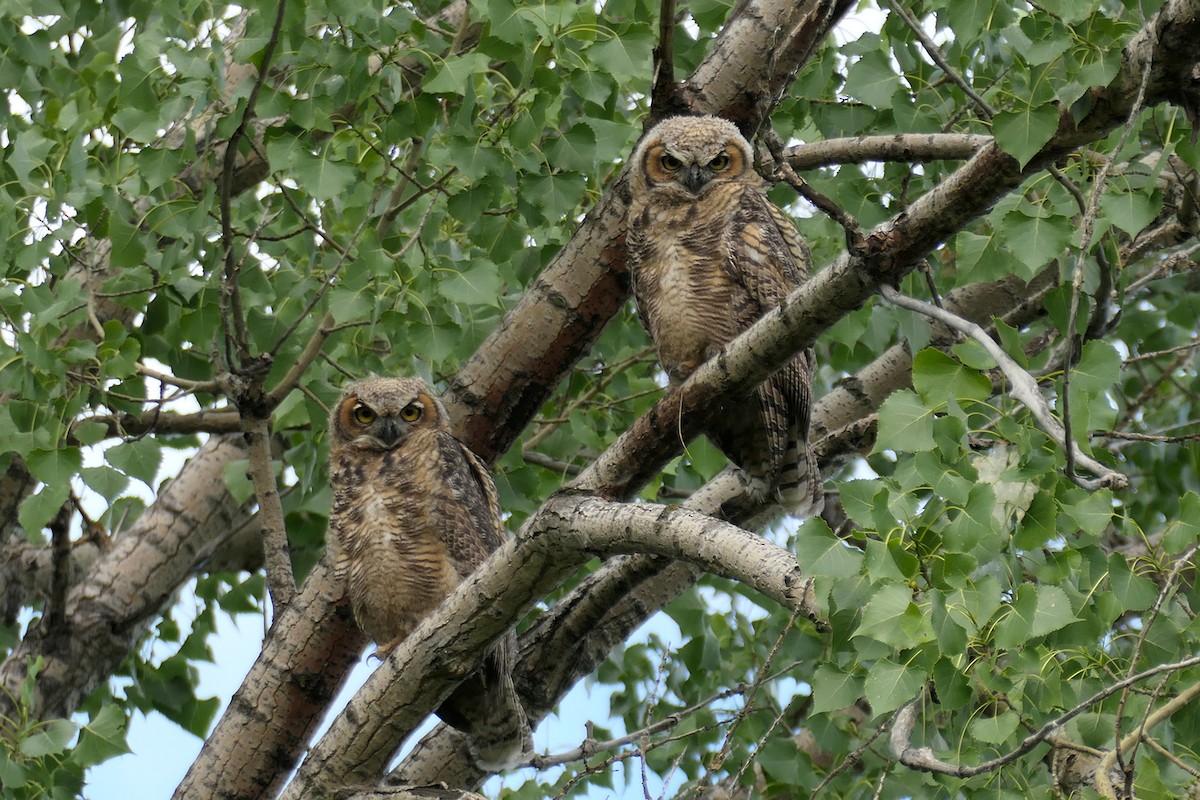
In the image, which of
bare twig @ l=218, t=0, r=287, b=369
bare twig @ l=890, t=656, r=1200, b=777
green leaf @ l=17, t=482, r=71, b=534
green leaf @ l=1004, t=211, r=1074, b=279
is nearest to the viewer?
bare twig @ l=890, t=656, r=1200, b=777

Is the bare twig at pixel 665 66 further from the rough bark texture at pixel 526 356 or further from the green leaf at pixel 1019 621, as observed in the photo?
the green leaf at pixel 1019 621

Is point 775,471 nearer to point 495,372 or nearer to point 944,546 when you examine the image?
point 495,372

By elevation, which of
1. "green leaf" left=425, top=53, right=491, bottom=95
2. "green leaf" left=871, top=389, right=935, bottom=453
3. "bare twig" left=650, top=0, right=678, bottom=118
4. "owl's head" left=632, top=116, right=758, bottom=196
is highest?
"owl's head" left=632, top=116, right=758, bottom=196

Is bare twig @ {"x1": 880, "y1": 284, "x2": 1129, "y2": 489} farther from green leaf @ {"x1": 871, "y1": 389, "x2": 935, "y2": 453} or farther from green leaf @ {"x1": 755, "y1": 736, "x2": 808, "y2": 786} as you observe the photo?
green leaf @ {"x1": 755, "y1": 736, "x2": 808, "y2": 786}

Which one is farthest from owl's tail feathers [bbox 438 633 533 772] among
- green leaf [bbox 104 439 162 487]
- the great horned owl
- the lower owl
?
green leaf [bbox 104 439 162 487]

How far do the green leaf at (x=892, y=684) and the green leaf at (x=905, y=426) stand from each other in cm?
32

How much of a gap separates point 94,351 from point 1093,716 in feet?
7.40

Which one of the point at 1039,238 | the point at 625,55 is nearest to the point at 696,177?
the point at 625,55

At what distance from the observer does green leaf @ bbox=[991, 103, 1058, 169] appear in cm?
183

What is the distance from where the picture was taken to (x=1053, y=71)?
208 centimetres

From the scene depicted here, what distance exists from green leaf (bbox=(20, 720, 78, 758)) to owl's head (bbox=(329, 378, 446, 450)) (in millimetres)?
1093

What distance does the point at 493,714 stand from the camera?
304cm

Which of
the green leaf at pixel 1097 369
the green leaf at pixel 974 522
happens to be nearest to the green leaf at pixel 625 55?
the green leaf at pixel 1097 369

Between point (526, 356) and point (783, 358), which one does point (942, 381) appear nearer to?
point (783, 358)
